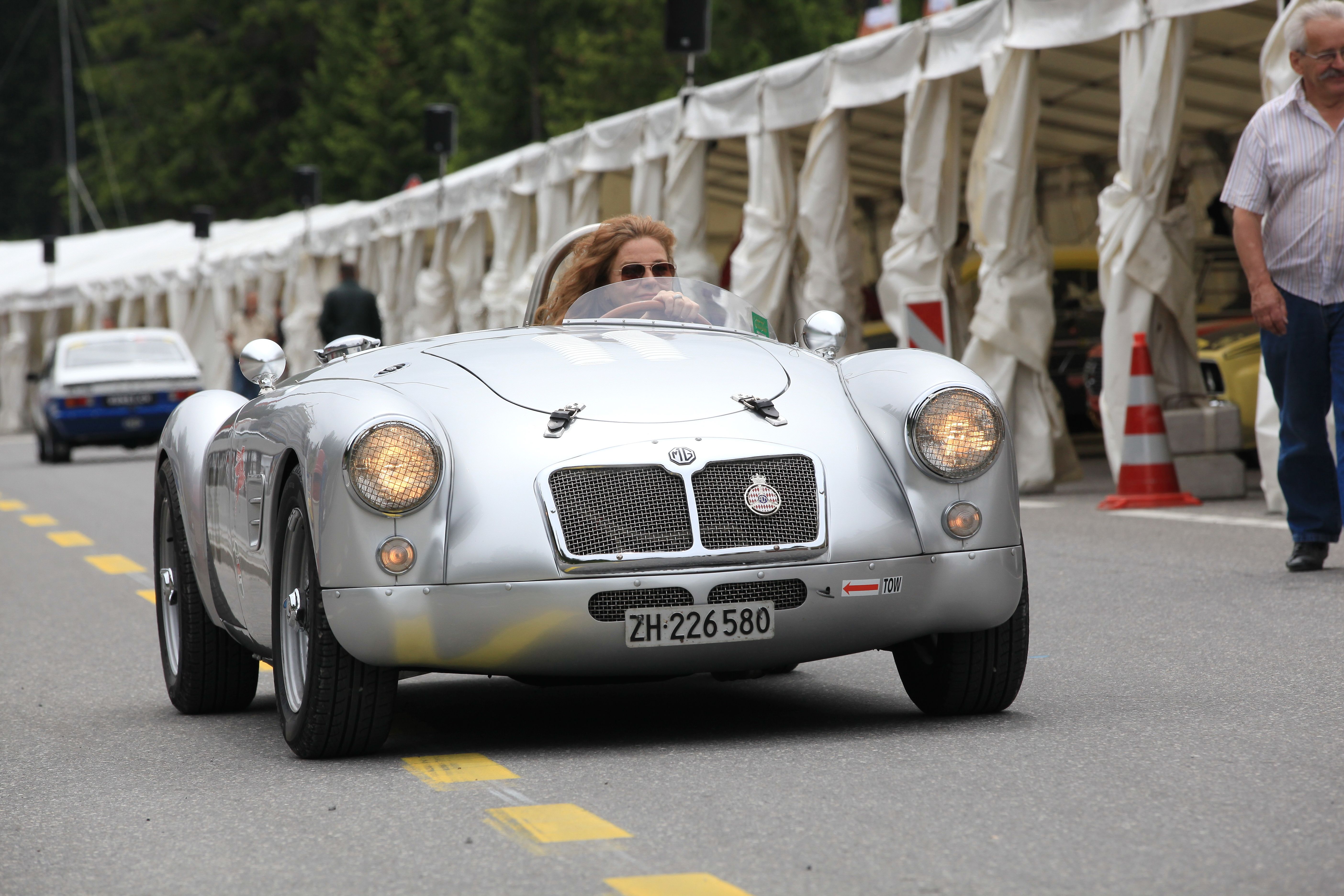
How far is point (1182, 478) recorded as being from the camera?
40.5ft

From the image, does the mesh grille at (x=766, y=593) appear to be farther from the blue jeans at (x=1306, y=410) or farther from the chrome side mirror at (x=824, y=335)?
the blue jeans at (x=1306, y=410)

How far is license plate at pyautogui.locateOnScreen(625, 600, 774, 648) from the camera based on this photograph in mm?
4715

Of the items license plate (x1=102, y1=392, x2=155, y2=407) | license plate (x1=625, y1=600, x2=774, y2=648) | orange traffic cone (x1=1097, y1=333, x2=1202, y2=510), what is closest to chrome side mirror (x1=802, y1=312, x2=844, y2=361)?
license plate (x1=625, y1=600, x2=774, y2=648)

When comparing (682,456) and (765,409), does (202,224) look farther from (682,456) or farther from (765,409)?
(682,456)

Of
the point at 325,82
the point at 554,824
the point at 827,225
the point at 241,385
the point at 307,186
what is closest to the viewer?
the point at 554,824

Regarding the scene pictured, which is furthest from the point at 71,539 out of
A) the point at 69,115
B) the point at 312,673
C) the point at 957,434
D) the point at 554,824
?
the point at 69,115

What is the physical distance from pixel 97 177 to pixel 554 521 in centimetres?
8969

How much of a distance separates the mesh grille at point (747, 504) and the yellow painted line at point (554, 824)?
781 mm

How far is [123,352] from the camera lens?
26625 millimetres

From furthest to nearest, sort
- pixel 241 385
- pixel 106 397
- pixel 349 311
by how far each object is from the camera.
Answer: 1. pixel 241 385
2. pixel 106 397
3. pixel 349 311

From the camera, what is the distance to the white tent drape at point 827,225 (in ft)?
51.7

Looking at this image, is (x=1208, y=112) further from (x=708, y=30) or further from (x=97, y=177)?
(x=97, y=177)

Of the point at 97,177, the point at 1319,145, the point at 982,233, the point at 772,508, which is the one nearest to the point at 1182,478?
the point at 982,233

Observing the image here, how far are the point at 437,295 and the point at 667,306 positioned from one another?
2050cm
